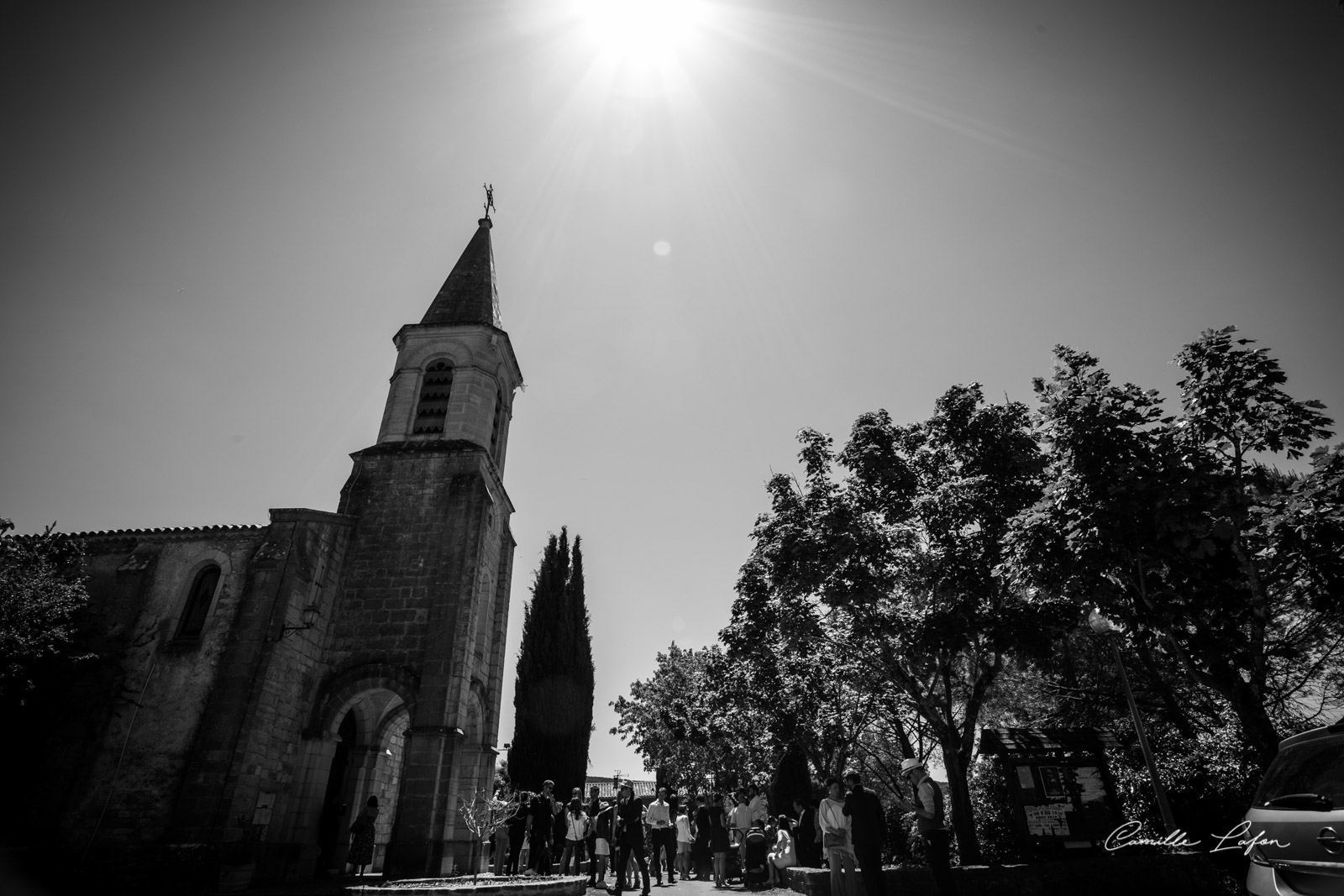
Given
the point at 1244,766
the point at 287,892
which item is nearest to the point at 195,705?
the point at 287,892

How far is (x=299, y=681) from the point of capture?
46.8 ft

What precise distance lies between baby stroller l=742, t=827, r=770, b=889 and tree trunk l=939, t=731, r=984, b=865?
406 cm

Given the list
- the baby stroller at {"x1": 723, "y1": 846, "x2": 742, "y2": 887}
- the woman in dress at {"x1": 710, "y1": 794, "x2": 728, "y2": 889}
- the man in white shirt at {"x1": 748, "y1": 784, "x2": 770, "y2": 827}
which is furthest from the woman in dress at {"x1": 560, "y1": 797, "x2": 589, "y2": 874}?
the man in white shirt at {"x1": 748, "y1": 784, "x2": 770, "y2": 827}

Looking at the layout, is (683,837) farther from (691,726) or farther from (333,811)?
(691,726)

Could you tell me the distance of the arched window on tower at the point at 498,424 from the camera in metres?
20.6

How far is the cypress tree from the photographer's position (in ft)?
85.0

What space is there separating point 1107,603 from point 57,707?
20.6 metres

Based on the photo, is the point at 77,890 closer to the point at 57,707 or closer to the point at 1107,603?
the point at 57,707

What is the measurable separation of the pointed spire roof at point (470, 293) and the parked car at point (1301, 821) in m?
20.2

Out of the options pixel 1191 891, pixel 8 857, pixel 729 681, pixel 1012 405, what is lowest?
pixel 1191 891

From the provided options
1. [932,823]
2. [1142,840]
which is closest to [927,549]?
[1142,840]

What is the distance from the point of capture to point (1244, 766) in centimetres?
1173

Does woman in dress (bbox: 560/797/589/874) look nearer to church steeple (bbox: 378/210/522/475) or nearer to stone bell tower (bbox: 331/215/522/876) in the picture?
stone bell tower (bbox: 331/215/522/876)

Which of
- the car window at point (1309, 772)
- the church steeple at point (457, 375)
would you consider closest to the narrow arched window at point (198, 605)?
the church steeple at point (457, 375)
